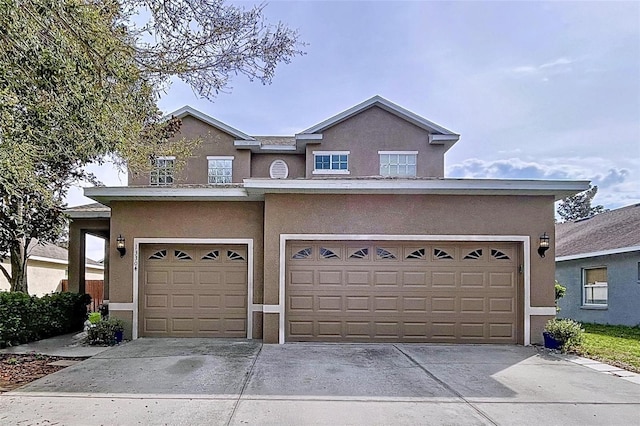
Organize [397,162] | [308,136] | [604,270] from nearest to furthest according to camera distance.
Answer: [604,270] → [308,136] → [397,162]

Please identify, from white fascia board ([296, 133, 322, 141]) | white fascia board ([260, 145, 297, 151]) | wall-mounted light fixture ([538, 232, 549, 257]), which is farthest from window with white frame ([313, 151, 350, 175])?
wall-mounted light fixture ([538, 232, 549, 257])

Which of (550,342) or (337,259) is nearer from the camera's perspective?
(550,342)

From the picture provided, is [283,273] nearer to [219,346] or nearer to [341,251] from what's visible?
[341,251]

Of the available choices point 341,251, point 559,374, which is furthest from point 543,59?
point 559,374

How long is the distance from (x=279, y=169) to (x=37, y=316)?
912 cm

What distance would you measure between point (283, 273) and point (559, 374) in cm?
514

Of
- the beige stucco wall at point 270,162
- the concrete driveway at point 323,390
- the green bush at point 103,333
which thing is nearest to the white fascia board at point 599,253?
the concrete driveway at point 323,390

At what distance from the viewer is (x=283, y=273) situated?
30.1 ft

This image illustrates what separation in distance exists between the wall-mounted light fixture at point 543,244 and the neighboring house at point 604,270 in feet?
19.2

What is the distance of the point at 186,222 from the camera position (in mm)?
9852

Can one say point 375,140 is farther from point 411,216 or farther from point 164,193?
point 164,193

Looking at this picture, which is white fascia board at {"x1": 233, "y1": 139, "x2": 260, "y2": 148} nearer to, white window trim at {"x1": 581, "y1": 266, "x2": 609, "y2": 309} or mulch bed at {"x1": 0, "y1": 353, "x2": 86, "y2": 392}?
mulch bed at {"x1": 0, "y1": 353, "x2": 86, "y2": 392}

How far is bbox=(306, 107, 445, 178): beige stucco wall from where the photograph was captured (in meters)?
16.0

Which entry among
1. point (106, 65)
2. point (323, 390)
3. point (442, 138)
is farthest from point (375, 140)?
point (323, 390)
